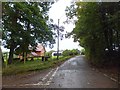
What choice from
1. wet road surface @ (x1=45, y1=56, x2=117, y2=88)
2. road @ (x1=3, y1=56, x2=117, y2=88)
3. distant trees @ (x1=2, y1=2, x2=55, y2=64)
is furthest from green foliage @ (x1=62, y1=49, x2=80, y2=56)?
road @ (x1=3, y1=56, x2=117, y2=88)

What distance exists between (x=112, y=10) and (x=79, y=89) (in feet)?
45.6

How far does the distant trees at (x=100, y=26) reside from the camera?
80.5ft

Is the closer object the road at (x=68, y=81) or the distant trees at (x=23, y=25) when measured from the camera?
the road at (x=68, y=81)

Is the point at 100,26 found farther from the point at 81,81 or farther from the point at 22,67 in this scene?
the point at 81,81

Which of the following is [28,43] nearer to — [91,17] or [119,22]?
[91,17]

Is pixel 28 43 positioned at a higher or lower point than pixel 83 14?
lower

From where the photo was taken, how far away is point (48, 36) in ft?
126

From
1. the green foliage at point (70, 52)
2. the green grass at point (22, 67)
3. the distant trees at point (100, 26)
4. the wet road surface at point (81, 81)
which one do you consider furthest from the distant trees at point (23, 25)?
the green foliage at point (70, 52)

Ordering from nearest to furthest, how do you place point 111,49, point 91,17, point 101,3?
point 101,3
point 91,17
point 111,49

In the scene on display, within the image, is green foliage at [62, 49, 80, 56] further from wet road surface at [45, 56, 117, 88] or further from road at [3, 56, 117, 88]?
road at [3, 56, 117, 88]

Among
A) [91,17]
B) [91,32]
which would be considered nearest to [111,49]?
[91,32]

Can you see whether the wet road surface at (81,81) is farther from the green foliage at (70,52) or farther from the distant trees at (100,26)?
the green foliage at (70,52)


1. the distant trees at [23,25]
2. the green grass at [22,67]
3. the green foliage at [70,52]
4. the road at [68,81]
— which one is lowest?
the road at [68,81]

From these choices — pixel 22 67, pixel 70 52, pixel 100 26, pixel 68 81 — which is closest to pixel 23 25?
pixel 22 67
